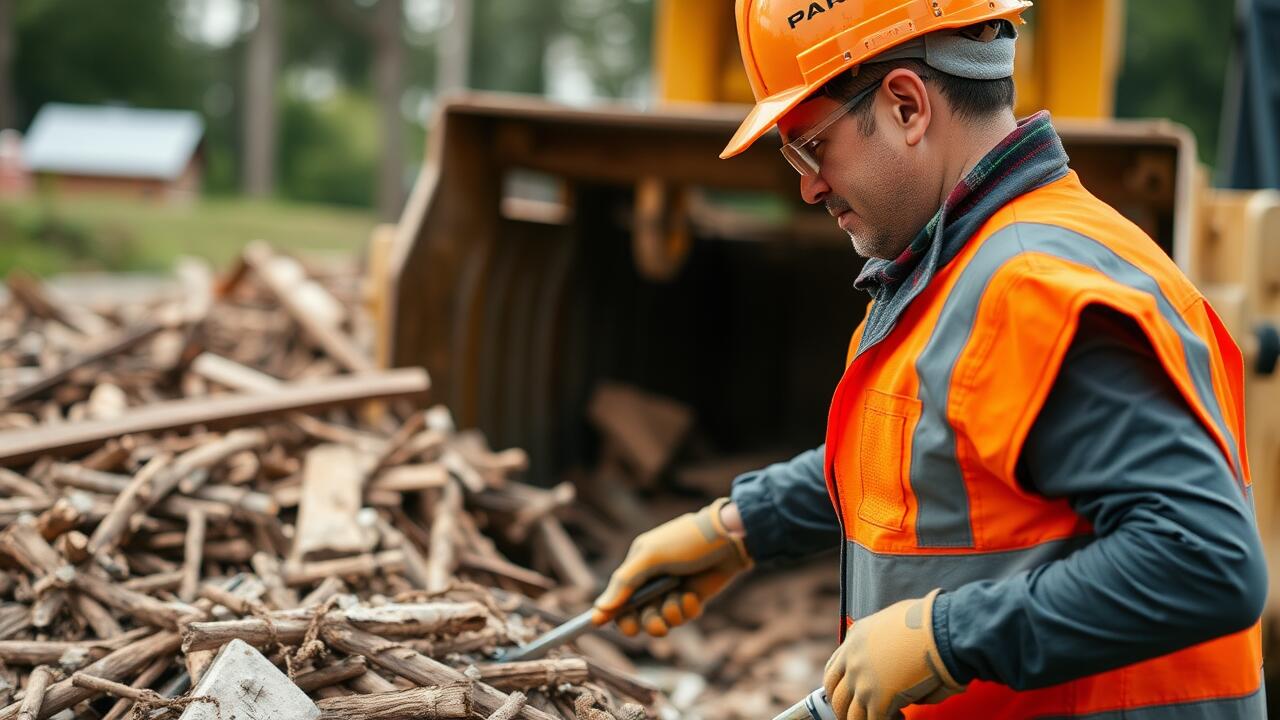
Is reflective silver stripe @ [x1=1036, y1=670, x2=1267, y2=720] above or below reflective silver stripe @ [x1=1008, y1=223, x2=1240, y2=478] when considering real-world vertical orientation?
below

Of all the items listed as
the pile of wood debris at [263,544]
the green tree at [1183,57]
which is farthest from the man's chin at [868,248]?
the green tree at [1183,57]

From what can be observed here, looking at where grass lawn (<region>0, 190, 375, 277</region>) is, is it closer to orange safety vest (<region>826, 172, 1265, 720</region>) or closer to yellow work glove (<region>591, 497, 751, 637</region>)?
yellow work glove (<region>591, 497, 751, 637</region>)

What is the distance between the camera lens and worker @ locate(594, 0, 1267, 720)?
1.78 m

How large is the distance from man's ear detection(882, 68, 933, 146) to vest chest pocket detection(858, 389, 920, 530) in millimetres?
439

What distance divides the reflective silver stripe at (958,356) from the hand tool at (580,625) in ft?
3.47

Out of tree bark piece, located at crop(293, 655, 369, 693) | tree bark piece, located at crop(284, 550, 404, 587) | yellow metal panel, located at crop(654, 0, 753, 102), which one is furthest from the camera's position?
yellow metal panel, located at crop(654, 0, 753, 102)

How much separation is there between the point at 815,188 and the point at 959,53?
33 centimetres

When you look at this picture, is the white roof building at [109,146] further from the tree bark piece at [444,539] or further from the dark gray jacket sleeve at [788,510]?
the dark gray jacket sleeve at [788,510]

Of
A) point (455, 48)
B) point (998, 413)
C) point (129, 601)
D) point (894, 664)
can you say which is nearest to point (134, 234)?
→ point (455, 48)

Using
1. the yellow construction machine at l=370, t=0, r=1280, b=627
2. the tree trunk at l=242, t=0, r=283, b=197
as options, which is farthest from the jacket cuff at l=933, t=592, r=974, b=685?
the tree trunk at l=242, t=0, r=283, b=197

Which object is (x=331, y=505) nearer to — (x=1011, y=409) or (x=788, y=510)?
(x=788, y=510)

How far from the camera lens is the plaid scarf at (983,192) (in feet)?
6.75

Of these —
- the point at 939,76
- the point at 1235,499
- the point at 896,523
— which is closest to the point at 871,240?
the point at 939,76

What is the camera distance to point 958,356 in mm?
1936
